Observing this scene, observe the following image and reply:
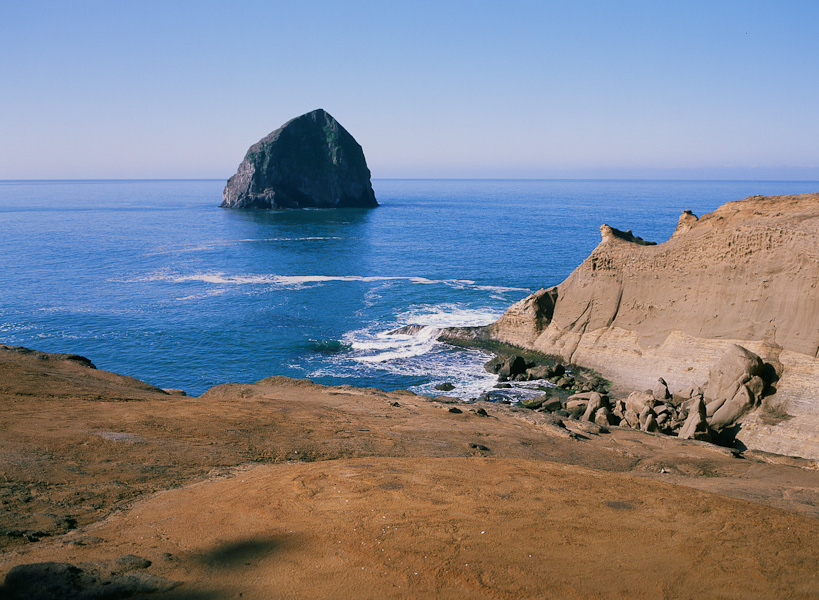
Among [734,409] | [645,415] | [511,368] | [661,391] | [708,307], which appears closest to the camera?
[734,409]

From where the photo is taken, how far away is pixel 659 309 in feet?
97.2

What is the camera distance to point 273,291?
54.1 metres

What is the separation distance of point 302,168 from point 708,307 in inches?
4438

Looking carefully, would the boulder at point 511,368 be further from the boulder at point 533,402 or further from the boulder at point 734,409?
the boulder at point 734,409

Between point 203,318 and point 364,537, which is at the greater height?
point 364,537

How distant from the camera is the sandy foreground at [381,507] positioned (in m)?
7.71

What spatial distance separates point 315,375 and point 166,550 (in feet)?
81.9

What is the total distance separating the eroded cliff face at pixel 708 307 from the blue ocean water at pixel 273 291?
6.63 meters

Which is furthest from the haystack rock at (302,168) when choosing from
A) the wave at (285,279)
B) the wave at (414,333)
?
the wave at (414,333)

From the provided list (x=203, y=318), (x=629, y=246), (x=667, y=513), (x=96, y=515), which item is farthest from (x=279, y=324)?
(x=667, y=513)

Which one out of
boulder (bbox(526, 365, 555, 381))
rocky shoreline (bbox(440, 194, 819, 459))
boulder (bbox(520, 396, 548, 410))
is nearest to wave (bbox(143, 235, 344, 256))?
rocky shoreline (bbox(440, 194, 819, 459))

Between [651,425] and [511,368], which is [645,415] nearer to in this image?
[651,425]

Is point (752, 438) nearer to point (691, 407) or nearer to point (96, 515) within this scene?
point (691, 407)

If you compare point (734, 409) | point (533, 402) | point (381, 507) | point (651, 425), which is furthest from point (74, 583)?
→ point (533, 402)
